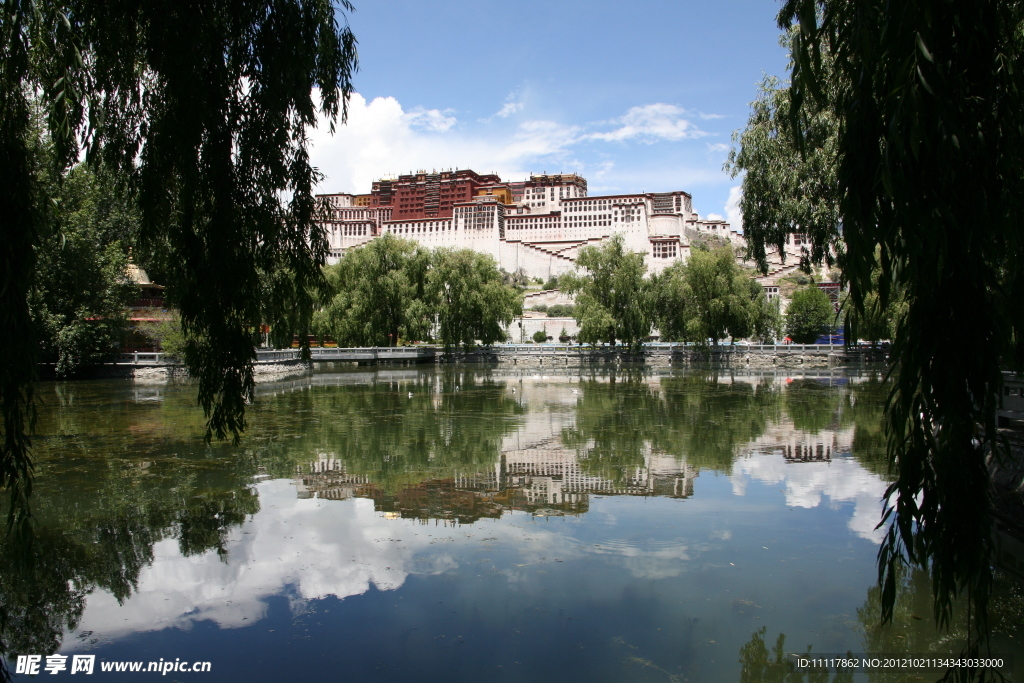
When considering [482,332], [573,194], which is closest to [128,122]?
[482,332]

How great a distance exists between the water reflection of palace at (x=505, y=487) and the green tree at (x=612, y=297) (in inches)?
1064

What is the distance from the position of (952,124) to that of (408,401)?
1754cm

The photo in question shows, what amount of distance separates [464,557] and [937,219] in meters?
4.69

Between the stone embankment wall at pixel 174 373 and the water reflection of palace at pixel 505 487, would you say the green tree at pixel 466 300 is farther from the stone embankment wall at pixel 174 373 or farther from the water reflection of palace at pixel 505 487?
the water reflection of palace at pixel 505 487

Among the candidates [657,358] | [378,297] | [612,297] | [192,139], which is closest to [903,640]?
[192,139]

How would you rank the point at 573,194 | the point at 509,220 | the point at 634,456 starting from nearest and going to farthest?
1. the point at 634,456
2. the point at 509,220
3. the point at 573,194

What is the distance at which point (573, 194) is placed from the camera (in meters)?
101

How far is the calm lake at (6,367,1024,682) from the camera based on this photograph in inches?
174

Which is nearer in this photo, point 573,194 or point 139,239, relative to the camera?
point 139,239

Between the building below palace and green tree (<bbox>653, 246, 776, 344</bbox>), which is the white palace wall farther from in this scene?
green tree (<bbox>653, 246, 776, 344</bbox>)

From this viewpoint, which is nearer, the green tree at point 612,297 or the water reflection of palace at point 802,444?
the water reflection of palace at point 802,444

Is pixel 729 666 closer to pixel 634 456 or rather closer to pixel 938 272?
pixel 938 272

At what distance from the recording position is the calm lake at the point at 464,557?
441cm

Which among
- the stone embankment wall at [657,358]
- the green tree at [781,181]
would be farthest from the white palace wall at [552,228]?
the green tree at [781,181]
